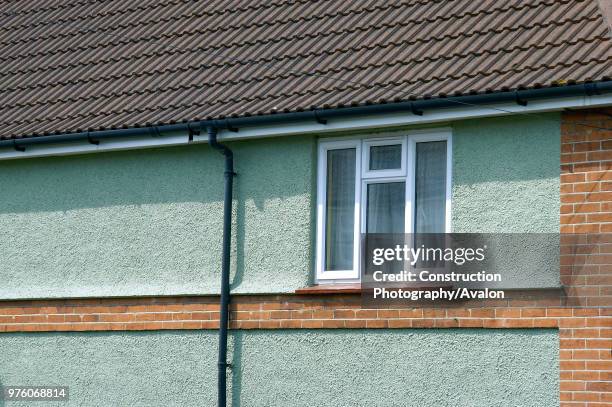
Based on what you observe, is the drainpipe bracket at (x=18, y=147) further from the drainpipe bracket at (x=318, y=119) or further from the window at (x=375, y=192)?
the drainpipe bracket at (x=318, y=119)

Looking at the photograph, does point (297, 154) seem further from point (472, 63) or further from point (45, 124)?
point (45, 124)

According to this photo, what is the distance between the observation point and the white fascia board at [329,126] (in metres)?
12.3

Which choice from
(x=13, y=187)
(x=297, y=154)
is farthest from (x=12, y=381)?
(x=297, y=154)

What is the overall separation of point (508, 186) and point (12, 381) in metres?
5.96

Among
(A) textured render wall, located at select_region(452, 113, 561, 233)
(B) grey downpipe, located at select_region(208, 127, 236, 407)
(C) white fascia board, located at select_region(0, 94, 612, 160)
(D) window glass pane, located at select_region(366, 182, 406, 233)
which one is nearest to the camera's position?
(C) white fascia board, located at select_region(0, 94, 612, 160)

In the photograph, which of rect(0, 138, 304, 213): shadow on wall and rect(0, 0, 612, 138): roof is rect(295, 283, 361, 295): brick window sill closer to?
rect(0, 138, 304, 213): shadow on wall

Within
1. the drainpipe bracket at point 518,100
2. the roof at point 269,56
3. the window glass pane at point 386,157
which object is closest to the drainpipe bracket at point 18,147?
the roof at point 269,56

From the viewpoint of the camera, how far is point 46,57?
56.2 ft

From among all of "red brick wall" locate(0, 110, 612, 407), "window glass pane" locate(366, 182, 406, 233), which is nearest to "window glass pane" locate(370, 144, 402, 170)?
"window glass pane" locate(366, 182, 406, 233)

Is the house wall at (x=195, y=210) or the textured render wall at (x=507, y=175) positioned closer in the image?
the textured render wall at (x=507, y=175)

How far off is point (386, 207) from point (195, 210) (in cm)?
210

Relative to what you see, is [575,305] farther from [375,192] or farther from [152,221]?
[152,221]

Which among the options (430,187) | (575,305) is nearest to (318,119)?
(430,187)

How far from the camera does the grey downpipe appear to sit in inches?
543
